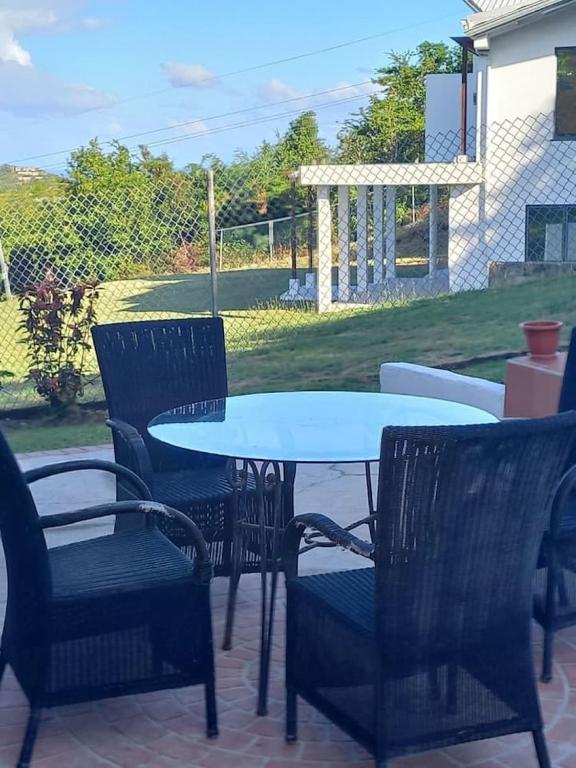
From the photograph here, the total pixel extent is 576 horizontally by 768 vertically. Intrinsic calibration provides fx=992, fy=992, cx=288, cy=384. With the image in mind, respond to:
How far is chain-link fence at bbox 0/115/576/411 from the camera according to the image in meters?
12.8

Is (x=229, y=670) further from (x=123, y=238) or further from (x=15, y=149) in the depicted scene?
(x=15, y=149)

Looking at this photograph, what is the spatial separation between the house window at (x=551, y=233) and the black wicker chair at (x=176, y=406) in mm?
13404

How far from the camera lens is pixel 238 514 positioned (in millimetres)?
3809

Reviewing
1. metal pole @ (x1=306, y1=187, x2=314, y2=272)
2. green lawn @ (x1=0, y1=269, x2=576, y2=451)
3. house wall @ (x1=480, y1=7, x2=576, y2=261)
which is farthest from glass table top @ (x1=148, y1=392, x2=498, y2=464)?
house wall @ (x1=480, y1=7, x2=576, y2=261)

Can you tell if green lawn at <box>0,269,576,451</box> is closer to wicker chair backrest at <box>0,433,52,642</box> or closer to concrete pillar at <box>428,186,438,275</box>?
concrete pillar at <box>428,186,438,275</box>

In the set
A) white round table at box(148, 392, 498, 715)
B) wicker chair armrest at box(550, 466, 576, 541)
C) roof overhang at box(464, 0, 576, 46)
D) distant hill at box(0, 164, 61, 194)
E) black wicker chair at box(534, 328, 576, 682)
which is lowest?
black wicker chair at box(534, 328, 576, 682)

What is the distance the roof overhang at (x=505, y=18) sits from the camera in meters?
16.1

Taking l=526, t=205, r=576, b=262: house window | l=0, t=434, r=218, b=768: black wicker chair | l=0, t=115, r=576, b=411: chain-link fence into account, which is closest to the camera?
l=0, t=434, r=218, b=768: black wicker chair

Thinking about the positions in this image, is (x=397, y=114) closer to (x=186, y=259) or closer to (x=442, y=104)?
(x=442, y=104)

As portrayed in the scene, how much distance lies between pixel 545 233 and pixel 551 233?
0.60 ft

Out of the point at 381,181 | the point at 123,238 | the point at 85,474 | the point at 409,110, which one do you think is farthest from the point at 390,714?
the point at 409,110

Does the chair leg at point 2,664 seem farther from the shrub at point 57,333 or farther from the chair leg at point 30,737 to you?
the shrub at point 57,333

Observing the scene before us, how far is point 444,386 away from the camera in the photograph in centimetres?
669

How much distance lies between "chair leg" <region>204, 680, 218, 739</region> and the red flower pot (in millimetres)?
3700
